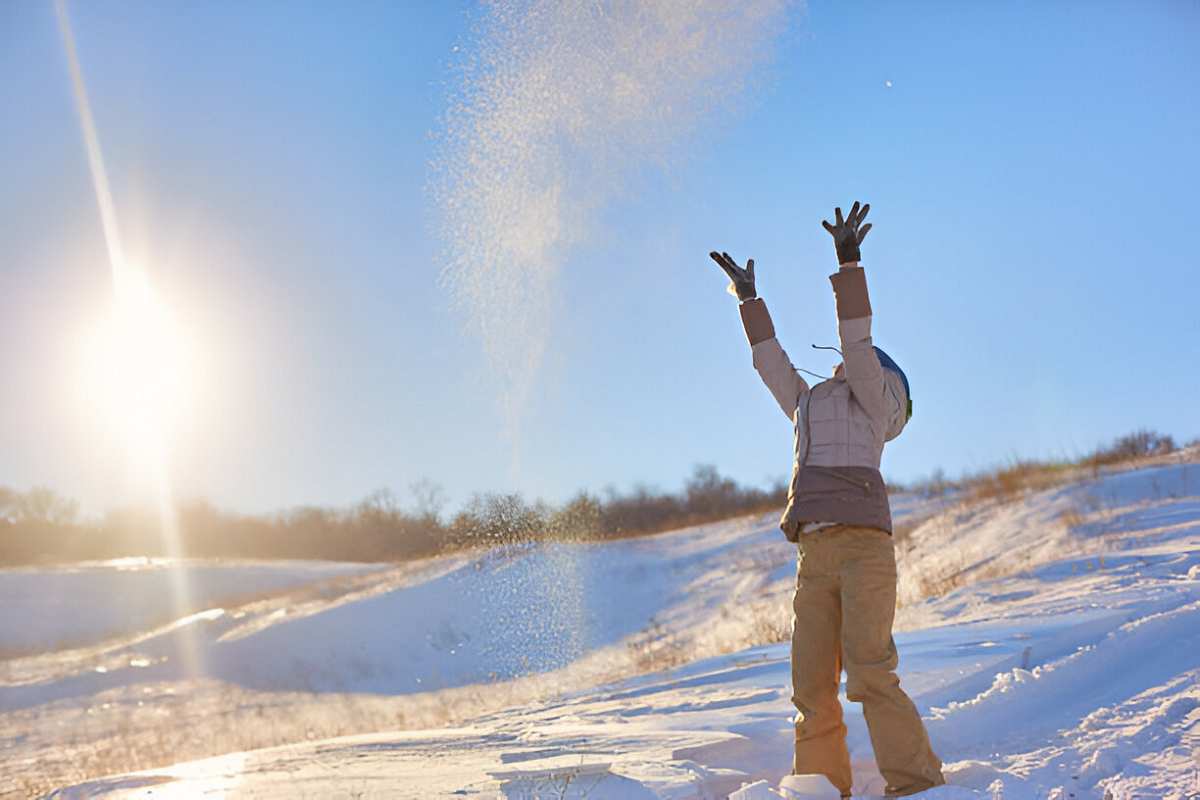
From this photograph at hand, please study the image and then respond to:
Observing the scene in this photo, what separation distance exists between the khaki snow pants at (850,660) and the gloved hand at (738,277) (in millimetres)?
1031

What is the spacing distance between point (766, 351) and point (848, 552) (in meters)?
0.91

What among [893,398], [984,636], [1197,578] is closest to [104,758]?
[984,636]

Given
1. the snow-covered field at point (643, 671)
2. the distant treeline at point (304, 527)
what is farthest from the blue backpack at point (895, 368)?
the distant treeline at point (304, 527)

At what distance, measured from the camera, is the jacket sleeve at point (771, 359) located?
4.03 meters

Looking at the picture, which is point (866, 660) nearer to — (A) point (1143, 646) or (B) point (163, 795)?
(A) point (1143, 646)

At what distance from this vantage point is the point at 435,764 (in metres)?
4.52

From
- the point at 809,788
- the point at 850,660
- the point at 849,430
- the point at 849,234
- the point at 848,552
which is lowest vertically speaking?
the point at 809,788

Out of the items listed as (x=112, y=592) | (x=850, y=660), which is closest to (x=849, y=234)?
(x=850, y=660)

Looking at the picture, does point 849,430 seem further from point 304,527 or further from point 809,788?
point 304,527

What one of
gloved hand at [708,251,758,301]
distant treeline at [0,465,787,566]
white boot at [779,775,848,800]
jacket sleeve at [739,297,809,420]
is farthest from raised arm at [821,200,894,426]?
distant treeline at [0,465,787,566]

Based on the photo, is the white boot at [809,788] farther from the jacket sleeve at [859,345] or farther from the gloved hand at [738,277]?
the gloved hand at [738,277]

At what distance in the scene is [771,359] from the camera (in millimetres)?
4043

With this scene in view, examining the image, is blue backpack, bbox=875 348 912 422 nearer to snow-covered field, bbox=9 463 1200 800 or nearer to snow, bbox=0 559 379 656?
snow-covered field, bbox=9 463 1200 800

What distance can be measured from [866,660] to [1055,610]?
3.58 meters
